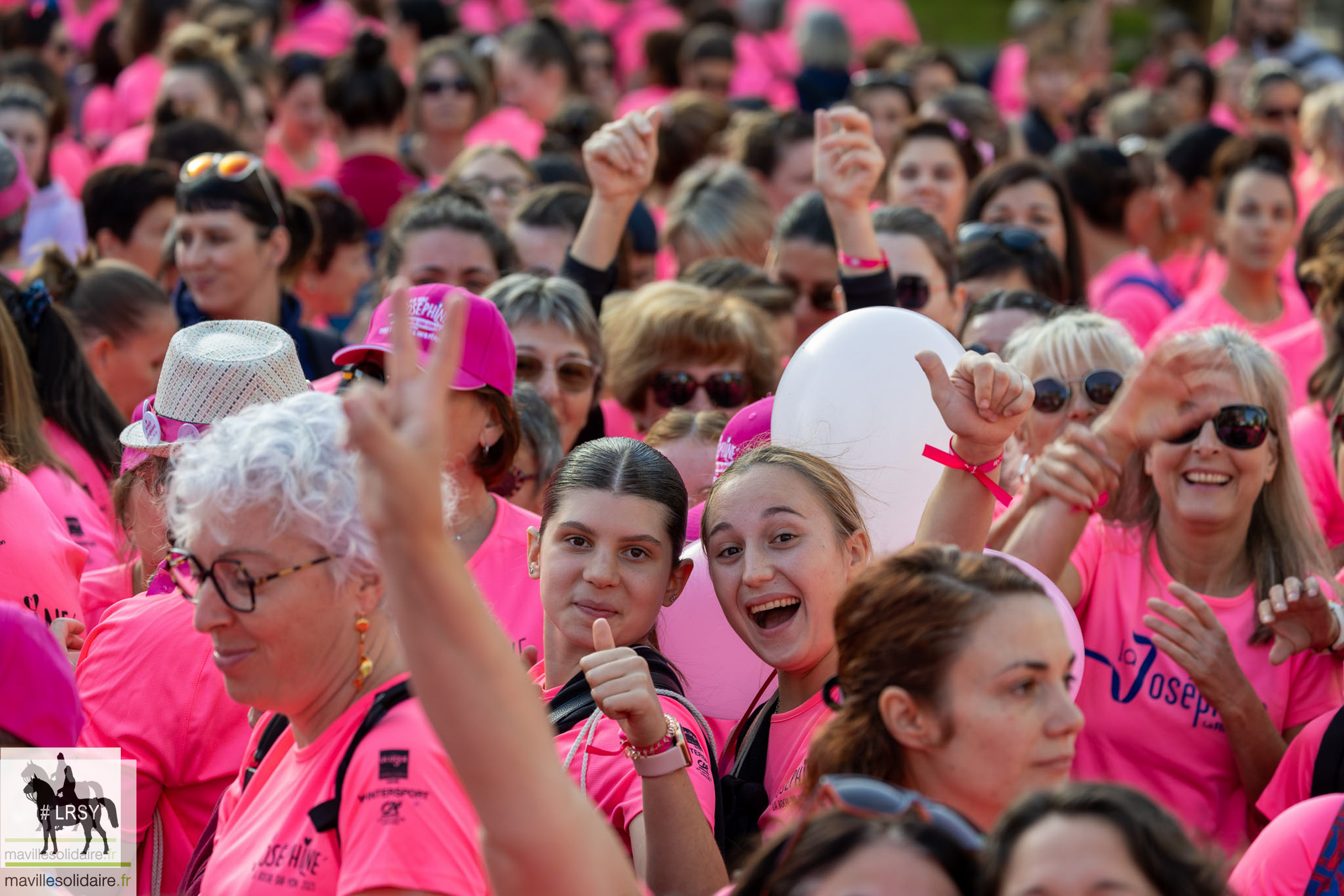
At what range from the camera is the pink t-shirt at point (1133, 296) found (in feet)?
22.8

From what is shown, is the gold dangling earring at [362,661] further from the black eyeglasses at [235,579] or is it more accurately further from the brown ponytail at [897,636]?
the brown ponytail at [897,636]

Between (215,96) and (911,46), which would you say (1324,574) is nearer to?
(215,96)

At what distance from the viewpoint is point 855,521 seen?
326 centimetres

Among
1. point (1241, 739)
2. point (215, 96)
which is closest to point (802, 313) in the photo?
point (1241, 739)

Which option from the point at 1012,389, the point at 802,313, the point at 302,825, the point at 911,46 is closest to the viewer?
the point at 302,825

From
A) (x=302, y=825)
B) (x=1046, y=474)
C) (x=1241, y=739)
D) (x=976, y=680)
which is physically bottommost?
(x=1241, y=739)

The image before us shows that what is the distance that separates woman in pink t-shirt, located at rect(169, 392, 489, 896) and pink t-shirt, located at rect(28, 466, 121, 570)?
5.34 ft

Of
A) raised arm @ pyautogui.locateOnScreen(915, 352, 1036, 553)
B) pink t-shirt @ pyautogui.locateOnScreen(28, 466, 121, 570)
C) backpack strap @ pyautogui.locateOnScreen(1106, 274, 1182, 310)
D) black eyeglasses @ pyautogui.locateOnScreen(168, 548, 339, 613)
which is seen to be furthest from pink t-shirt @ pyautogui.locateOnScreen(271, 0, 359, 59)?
black eyeglasses @ pyautogui.locateOnScreen(168, 548, 339, 613)

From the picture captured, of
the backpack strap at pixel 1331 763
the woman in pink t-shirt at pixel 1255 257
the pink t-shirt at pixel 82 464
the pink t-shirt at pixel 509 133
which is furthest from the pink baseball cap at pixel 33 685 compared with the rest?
the pink t-shirt at pixel 509 133

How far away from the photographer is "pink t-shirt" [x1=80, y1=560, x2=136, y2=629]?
148 inches

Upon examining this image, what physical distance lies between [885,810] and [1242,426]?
2247 millimetres

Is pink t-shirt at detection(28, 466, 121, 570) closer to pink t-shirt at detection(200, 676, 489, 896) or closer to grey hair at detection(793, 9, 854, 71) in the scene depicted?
pink t-shirt at detection(200, 676, 489, 896)

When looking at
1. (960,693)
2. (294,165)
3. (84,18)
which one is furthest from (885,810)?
(84,18)

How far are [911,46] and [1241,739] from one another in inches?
389
